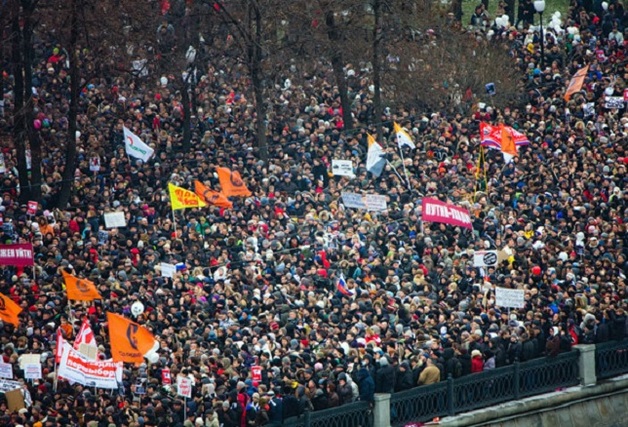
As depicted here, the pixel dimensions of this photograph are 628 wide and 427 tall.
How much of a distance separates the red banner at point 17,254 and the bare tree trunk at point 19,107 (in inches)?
225

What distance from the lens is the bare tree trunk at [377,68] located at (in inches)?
1951

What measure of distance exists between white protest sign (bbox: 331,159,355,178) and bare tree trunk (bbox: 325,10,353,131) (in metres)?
4.61

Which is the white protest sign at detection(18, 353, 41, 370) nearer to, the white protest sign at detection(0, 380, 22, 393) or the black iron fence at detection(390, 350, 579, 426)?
the white protest sign at detection(0, 380, 22, 393)

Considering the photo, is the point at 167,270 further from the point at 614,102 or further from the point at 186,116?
the point at 614,102

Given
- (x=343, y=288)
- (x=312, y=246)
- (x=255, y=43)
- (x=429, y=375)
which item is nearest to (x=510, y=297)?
(x=429, y=375)

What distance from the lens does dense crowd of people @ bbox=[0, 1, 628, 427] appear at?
35.7 metres

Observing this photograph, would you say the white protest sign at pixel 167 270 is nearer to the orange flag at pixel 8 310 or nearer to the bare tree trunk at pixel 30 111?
the orange flag at pixel 8 310

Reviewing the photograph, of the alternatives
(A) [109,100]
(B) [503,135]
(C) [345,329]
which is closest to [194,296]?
(C) [345,329]

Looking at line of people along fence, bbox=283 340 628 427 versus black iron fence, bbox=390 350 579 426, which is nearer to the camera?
line of people along fence, bbox=283 340 628 427

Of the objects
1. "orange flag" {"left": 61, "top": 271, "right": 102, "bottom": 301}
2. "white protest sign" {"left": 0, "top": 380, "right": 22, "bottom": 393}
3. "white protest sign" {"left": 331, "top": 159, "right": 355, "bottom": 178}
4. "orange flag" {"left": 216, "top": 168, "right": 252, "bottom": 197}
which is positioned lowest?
"white protest sign" {"left": 0, "top": 380, "right": 22, "bottom": 393}

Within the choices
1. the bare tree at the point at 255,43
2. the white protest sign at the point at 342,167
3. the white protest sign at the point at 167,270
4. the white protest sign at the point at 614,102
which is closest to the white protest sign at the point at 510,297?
the white protest sign at the point at 167,270

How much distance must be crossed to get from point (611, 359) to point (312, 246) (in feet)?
24.9

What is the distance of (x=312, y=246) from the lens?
4197 centimetres

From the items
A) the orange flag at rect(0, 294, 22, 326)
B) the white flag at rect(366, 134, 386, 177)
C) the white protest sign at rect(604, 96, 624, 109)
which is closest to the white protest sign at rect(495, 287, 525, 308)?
the white flag at rect(366, 134, 386, 177)
